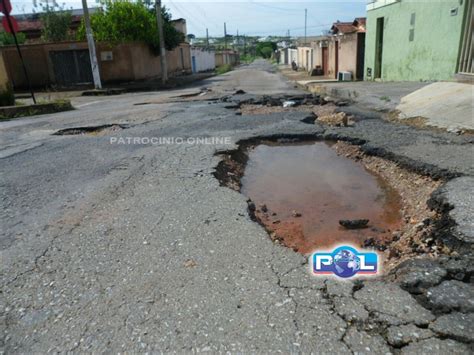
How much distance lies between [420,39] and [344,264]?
12.9 meters

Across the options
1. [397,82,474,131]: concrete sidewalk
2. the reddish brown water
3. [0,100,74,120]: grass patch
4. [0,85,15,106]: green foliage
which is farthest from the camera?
[0,85,15,106]: green foliage

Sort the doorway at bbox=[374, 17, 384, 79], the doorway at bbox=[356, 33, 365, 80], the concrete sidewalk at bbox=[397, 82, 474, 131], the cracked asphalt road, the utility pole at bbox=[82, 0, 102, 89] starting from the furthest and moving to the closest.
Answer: the doorway at bbox=[356, 33, 365, 80]
the utility pole at bbox=[82, 0, 102, 89]
the doorway at bbox=[374, 17, 384, 79]
the concrete sidewalk at bbox=[397, 82, 474, 131]
the cracked asphalt road

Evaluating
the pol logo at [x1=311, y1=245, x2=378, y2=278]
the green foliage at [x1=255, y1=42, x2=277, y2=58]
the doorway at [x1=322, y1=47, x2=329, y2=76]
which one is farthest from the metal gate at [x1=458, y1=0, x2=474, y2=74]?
the green foliage at [x1=255, y1=42, x2=277, y2=58]

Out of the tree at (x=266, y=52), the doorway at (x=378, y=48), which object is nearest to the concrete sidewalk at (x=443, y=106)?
the doorway at (x=378, y=48)

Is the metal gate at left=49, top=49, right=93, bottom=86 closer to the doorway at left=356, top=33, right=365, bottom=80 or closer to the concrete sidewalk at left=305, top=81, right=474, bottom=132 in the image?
the doorway at left=356, top=33, right=365, bottom=80

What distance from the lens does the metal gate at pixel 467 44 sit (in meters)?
10.1

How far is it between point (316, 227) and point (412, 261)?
1.32 meters

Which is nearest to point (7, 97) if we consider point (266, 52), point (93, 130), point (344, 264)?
point (93, 130)

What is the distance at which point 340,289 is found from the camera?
245cm

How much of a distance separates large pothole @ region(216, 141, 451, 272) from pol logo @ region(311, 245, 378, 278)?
298 mm

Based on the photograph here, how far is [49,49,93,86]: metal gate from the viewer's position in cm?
2128

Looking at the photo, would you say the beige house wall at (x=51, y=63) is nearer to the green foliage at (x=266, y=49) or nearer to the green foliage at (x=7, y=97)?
the green foliage at (x=7, y=97)

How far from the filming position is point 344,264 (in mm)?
2742

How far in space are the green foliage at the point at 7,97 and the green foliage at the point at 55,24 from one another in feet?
57.8
